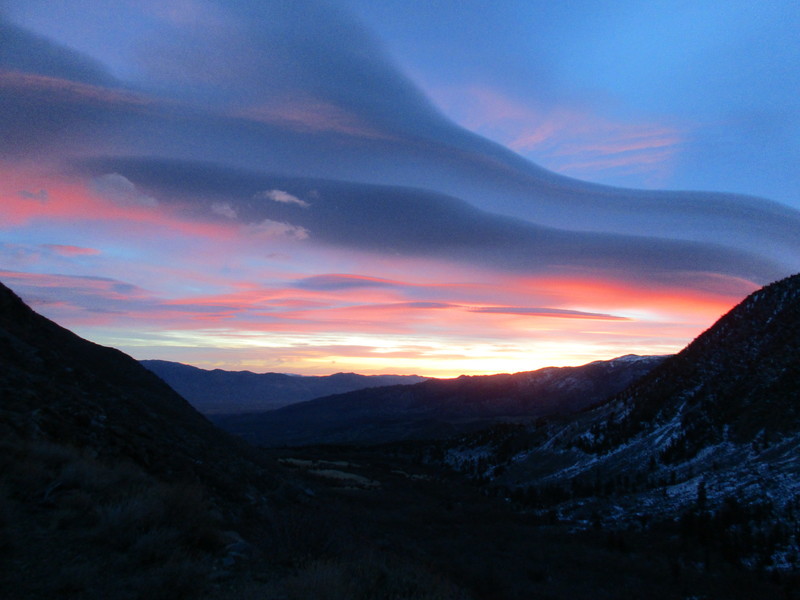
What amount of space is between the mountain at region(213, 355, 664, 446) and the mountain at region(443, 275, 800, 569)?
56678 millimetres

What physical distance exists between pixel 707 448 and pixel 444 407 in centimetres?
11404

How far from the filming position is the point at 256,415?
572 feet

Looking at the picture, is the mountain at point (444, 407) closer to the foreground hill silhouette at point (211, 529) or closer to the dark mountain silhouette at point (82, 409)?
the foreground hill silhouette at point (211, 529)

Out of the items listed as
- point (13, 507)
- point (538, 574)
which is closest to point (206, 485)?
point (13, 507)

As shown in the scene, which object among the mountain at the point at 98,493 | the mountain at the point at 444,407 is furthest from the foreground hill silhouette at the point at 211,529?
the mountain at the point at 444,407

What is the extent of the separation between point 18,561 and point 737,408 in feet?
95.9

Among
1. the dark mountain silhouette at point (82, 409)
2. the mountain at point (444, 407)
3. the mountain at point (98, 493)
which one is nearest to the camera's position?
the mountain at point (98, 493)

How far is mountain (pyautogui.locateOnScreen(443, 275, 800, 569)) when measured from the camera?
16.7 m

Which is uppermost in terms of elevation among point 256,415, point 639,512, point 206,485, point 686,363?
point 686,363

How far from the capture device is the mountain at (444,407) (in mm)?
104688

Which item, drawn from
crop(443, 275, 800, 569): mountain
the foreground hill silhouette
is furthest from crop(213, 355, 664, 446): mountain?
the foreground hill silhouette

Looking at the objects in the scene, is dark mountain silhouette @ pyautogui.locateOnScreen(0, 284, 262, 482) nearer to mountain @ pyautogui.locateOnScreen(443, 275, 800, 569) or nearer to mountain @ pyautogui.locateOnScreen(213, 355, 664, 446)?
mountain @ pyautogui.locateOnScreen(443, 275, 800, 569)

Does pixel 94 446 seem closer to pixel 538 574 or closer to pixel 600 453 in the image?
pixel 538 574

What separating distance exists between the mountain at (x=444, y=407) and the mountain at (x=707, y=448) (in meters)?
56.7
